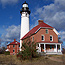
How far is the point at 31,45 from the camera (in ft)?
65.0

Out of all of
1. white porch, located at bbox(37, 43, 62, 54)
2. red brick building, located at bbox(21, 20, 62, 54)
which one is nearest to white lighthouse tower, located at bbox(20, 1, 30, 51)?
red brick building, located at bbox(21, 20, 62, 54)

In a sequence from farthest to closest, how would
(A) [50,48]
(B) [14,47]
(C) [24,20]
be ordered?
(B) [14,47], (C) [24,20], (A) [50,48]

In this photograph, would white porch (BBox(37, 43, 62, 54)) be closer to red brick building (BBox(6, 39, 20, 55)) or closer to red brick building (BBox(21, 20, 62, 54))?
red brick building (BBox(21, 20, 62, 54))

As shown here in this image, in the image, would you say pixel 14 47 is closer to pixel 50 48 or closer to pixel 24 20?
pixel 24 20

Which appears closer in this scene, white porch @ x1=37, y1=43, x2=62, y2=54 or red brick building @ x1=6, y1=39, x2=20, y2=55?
white porch @ x1=37, y1=43, x2=62, y2=54

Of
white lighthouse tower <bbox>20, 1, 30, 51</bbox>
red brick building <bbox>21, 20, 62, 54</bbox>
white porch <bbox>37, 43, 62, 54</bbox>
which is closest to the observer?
white porch <bbox>37, 43, 62, 54</bbox>

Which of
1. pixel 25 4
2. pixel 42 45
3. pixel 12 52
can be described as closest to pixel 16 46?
pixel 12 52

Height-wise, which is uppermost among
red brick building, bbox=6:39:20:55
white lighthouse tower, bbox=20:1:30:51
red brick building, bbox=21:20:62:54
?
white lighthouse tower, bbox=20:1:30:51

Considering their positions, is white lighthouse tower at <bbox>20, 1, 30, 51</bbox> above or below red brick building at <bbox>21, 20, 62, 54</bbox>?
above

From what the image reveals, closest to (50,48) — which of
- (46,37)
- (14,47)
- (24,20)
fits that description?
(46,37)

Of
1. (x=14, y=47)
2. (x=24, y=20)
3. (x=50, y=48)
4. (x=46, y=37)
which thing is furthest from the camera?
(x=14, y=47)

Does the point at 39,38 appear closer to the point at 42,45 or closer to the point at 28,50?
the point at 42,45

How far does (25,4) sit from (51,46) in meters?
18.9

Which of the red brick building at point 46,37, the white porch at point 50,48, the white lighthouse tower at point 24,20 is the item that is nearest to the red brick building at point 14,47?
the white lighthouse tower at point 24,20
